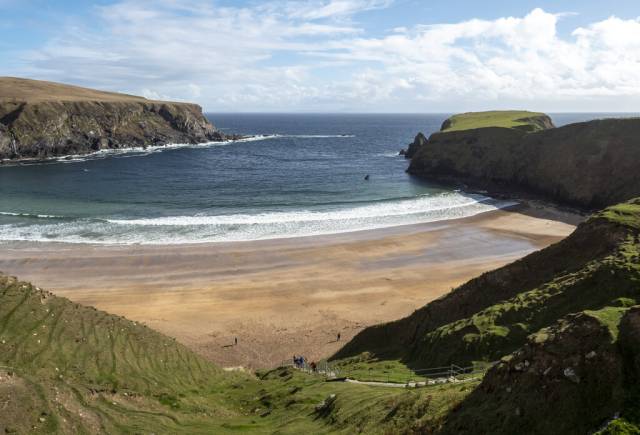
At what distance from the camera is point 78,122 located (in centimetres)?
11875

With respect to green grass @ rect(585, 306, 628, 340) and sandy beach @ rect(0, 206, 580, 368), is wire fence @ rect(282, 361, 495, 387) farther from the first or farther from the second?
sandy beach @ rect(0, 206, 580, 368)

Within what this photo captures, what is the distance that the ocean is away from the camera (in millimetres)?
51281

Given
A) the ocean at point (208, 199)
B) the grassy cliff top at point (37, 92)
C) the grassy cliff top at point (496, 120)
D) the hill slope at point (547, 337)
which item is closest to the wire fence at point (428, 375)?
the hill slope at point (547, 337)

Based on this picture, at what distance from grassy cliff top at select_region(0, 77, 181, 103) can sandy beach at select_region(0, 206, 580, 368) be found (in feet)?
297

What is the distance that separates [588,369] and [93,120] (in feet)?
435

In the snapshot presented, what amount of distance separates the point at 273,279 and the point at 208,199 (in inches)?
1263

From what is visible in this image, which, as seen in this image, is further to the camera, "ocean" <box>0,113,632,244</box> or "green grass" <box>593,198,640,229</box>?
"ocean" <box>0,113,632,244</box>

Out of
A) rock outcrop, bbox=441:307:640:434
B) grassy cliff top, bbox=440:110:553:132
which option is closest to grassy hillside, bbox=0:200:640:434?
rock outcrop, bbox=441:307:640:434

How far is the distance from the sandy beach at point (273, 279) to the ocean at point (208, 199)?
405cm

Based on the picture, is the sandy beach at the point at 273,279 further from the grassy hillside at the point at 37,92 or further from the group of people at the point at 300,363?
the grassy hillside at the point at 37,92

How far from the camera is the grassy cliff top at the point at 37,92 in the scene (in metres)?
118

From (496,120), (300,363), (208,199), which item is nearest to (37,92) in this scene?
(208,199)

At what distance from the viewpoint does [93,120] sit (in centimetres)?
12225

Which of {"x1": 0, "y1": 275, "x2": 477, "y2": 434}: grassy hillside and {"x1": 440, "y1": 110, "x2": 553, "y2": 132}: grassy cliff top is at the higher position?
{"x1": 440, "y1": 110, "x2": 553, "y2": 132}: grassy cliff top
